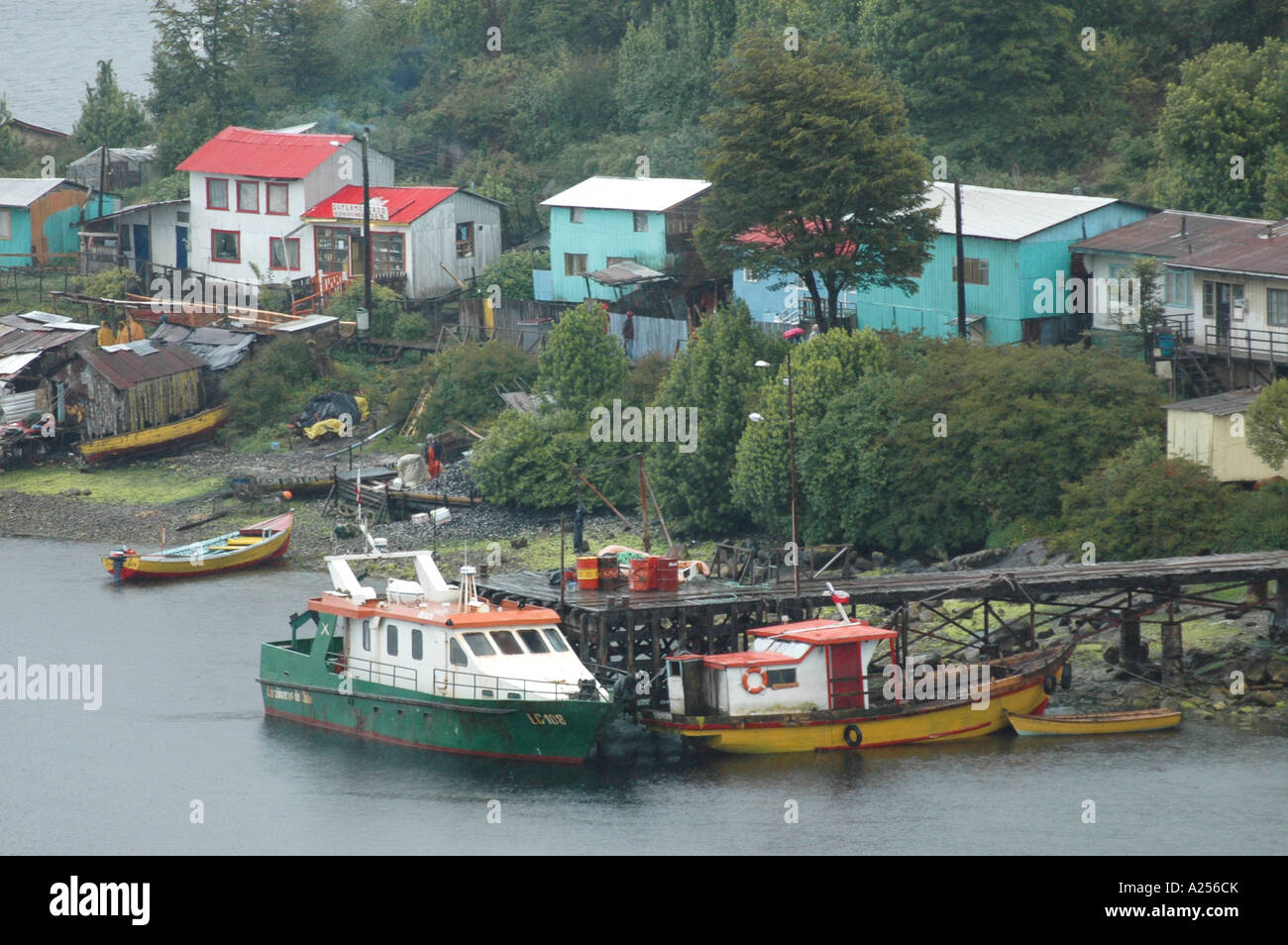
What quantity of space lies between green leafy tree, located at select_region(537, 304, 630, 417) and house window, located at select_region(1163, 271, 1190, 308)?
677 inches

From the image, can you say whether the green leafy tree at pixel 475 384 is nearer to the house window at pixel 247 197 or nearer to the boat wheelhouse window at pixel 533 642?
the house window at pixel 247 197

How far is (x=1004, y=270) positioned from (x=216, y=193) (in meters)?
38.4

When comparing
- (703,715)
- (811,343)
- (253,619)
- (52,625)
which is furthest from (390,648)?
(811,343)

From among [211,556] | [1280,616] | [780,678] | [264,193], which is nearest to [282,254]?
[264,193]

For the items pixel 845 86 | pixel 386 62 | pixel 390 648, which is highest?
pixel 386 62

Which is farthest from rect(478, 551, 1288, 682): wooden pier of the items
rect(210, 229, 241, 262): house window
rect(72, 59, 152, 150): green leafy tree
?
rect(72, 59, 152, 150): green leafy tree

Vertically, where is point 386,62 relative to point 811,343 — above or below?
above

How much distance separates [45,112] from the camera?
133m

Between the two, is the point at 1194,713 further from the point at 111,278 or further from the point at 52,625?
the point at 111,278

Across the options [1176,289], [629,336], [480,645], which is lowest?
[480,645]

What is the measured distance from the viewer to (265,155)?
275 ft

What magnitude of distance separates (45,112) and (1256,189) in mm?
93667
